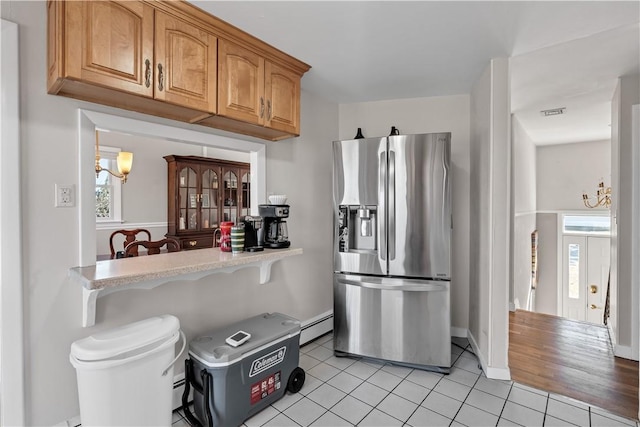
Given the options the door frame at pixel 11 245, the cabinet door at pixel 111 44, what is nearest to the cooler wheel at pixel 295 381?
the door frame at pixel 11 245

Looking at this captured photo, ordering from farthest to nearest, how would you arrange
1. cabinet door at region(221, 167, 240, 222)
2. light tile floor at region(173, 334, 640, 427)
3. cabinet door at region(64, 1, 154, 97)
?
cabinet door at region(221, 167, 240, 222) < light tile floor at region(173, 334, 640, 427) < cabinet door at region(64, 1, 154, 97)

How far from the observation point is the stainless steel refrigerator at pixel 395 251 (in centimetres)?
247

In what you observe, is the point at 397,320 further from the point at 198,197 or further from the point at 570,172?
the point at 570,172

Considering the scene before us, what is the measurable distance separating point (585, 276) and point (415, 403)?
5.52 meters

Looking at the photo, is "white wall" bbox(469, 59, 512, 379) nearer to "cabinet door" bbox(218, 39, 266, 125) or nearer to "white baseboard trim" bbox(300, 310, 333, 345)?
"white baseboard trim" bbox(300, 310, 333, 345)

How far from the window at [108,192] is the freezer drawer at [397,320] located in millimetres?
3943

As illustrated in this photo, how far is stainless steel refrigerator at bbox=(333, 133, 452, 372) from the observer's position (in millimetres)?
2471

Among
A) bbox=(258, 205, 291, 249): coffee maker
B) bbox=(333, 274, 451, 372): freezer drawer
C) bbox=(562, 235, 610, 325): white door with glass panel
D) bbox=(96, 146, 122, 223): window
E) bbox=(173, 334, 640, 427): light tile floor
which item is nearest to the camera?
bbox=(173, 334, 640, 427): light tile floor

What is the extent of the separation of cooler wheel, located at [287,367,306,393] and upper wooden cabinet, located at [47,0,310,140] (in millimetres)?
1771

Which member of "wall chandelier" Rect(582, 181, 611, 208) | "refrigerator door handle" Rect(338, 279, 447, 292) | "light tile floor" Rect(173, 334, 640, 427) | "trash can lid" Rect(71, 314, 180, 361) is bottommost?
"light tile floor" Rect(173, 334, 640, 427)

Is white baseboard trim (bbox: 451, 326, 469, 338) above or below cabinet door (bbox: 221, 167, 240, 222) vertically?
below

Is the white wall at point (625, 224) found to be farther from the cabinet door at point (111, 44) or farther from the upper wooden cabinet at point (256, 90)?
the cabinet door at point (111, 44)

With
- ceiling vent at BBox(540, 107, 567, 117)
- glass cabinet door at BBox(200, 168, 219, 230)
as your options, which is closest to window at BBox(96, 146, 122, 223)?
glass cabinet door at BBox(200, 168, 219, 230)

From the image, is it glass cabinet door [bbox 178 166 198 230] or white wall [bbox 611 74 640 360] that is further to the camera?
glass cabinet door [bbox 178 166 198 230]
